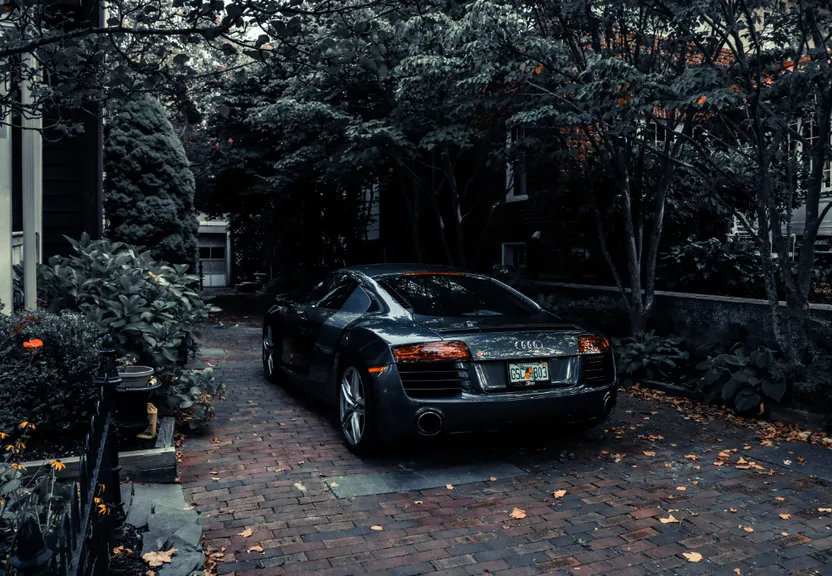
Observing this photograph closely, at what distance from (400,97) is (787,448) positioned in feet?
26.5

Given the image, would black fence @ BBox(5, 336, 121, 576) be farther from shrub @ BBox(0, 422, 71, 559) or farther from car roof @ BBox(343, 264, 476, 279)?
car roof @ BBox(343, 264, 476, 279)

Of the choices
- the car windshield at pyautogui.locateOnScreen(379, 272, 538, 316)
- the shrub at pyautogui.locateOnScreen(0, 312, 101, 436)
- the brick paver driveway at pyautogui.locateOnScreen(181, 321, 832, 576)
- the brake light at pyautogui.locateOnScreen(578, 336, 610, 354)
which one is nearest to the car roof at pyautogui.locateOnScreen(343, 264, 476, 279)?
the car windshield at pyautogui.locateOnScreen(379, 272, 538, 316)

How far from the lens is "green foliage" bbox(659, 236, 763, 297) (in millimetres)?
10391

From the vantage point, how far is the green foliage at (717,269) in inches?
409

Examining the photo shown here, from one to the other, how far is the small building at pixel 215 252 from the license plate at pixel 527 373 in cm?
3317

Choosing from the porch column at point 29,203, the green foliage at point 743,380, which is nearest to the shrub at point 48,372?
the porch column at point 29,203

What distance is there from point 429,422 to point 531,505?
93 cm

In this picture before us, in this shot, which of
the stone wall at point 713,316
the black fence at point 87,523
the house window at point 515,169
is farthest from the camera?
the house window at point 515,169

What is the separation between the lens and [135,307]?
20.2 ft

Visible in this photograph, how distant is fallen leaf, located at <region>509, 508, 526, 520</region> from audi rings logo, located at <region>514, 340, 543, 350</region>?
1265 mm

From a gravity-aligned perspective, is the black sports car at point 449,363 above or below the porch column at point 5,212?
below

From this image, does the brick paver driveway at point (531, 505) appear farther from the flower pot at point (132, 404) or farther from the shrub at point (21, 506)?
the shrub at point (21, 506)

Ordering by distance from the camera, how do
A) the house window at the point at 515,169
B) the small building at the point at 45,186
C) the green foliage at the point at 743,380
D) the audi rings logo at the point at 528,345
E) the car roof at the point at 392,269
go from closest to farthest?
the audi rings logo at the point at 528,345 < the small building at the point at 45,186 < the car roof at the point at 392,269 < the green foliage at the point at 743,380 < the house window at the point at 515,169

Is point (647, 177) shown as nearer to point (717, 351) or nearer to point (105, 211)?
point (717, 351)
